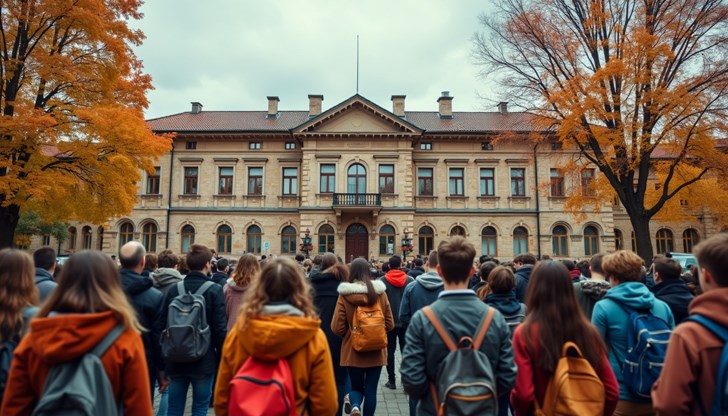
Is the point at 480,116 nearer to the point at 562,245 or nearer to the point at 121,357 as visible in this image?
the point at 562,245

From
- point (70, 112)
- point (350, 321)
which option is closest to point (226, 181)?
point (70, 112)

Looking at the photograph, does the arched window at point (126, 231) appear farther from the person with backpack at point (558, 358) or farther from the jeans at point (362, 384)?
the person with backpack at point (558, 358)

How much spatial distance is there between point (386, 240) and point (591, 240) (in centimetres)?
1467

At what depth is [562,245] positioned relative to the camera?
1209 inches

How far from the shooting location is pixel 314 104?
3406 centimetres

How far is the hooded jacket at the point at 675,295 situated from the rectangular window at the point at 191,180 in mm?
31188

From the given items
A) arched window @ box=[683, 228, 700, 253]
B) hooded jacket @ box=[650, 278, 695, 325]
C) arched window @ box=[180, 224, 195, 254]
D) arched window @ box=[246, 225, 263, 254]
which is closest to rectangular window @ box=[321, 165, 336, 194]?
arched window @ box=[246, 225, 263, 254]

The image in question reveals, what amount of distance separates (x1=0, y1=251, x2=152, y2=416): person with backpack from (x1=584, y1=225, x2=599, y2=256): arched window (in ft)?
108

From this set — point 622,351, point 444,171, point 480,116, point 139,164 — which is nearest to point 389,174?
point 444,171

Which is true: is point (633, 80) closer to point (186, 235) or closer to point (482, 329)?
point (482, 329)

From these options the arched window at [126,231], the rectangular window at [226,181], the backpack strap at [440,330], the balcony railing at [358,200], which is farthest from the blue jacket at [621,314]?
the arched window at [126,231]

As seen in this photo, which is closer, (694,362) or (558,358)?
(694,362)

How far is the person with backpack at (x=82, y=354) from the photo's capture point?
2.25 metres

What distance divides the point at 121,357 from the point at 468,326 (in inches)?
83.9
